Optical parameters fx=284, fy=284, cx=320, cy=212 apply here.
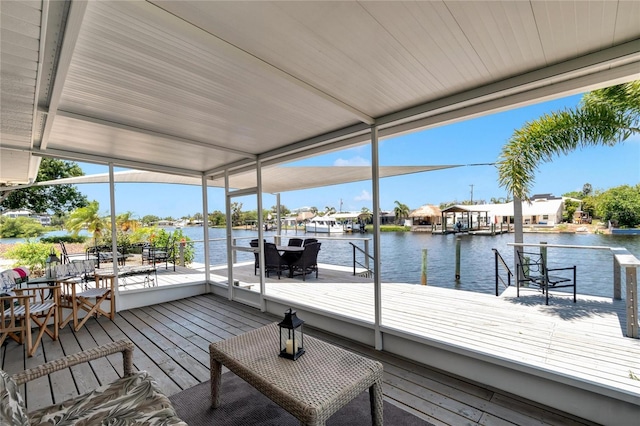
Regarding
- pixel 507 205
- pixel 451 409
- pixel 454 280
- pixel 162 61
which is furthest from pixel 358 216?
pixel 162 61

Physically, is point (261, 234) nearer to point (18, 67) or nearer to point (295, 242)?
point (295, 242)

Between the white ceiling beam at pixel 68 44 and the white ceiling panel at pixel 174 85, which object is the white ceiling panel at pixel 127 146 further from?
the white ceiling beam at pixel 68 44

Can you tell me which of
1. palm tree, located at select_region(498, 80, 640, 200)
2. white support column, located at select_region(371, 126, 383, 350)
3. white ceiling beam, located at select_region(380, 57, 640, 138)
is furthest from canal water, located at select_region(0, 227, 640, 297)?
white ceiling beam, located at select_region(380, 57, 640, 138)

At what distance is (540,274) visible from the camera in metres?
4.02

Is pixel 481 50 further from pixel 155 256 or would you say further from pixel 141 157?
pixel 155 256

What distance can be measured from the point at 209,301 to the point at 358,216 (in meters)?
4.41

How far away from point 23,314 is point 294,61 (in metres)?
4.28

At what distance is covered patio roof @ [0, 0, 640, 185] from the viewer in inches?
57.7

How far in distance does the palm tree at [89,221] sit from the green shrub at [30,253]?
0.58m

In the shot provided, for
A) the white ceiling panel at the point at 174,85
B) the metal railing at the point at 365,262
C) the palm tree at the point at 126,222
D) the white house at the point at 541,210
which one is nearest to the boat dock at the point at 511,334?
the white house at the point at 541,210

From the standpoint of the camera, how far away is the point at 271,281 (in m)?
6.55

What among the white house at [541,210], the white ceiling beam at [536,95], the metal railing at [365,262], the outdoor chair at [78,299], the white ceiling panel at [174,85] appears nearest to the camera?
the white ceiling panel at [174,85]

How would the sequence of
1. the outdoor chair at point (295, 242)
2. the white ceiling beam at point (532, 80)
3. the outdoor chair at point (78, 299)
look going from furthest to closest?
the outdoor chair at point (295, 242) → the outdoor chair at point (78, 299) → the white ceiling beam at point (532, 80)

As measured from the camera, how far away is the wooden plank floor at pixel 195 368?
85.7 inches
